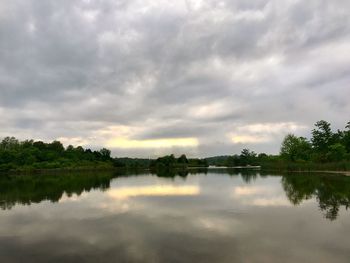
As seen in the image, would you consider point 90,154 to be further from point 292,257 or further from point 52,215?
point 292,257

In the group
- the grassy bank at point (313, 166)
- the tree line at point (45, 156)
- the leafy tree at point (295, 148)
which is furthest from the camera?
the tree line at point (45, 156)

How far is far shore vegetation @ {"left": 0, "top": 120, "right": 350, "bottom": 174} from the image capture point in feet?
294

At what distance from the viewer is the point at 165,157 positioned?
190m

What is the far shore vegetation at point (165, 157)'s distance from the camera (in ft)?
294

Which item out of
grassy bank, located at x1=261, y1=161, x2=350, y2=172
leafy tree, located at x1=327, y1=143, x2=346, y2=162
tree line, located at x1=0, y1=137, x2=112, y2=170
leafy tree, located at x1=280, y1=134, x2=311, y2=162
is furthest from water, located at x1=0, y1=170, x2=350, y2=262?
tree line, located at x1=0, y1=137, x2=112, y2=170

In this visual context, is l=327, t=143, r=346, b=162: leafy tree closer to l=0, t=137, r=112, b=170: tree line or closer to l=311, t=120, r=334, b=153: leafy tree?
l=311, t=120, r=334, b=153: leafy tree

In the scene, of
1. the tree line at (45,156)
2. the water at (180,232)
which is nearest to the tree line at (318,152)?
the water at (180,232)

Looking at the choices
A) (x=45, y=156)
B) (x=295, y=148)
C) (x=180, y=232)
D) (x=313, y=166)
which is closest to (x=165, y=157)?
(x=45, y=156)

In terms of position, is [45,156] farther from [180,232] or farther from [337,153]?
[180,232]

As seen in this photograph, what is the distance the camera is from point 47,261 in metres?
13.8

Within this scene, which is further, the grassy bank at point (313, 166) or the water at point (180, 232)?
the grassy bank at point (313, 166)

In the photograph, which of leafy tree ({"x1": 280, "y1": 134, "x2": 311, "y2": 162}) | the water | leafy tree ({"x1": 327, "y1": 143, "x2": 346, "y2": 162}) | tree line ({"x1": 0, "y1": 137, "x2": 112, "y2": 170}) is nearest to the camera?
the water

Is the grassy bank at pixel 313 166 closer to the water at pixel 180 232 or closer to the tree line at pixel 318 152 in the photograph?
the tree line at pixel 318 152

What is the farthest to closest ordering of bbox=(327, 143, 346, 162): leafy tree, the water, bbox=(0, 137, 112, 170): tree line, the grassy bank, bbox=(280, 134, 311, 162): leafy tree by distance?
bbox=(0, 137, 112, 170): tree line < bbox=(280, 134, 311, 162): leafy tree < bbox=(327, 143, 346, 162): leafy tree < the grassy bank < the water
